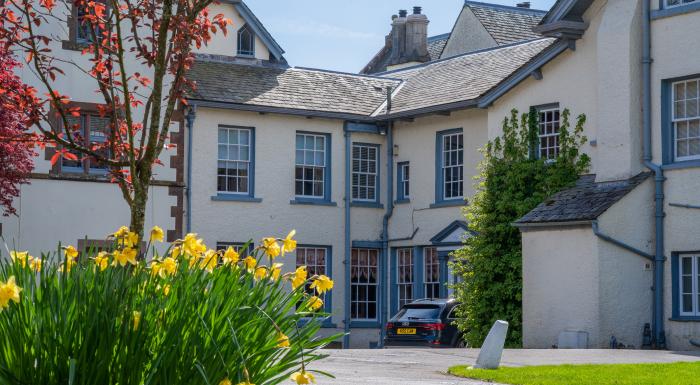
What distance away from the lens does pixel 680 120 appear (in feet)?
80.2

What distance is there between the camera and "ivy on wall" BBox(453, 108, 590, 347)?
88.4 ft

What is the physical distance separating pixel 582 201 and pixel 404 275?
33.8ft

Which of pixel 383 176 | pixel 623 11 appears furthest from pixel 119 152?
pixel 383 176

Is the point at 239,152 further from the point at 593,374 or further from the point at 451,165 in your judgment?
the point at 593,374

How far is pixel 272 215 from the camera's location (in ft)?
109

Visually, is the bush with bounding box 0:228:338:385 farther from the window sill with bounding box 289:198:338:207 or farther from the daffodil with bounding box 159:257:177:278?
the window sill with bounding box 289:198:338:207

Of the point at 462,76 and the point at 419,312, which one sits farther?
the point at 462,76

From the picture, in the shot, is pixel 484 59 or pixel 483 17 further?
pixel 483 17

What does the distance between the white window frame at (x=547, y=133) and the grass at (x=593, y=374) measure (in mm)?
10476

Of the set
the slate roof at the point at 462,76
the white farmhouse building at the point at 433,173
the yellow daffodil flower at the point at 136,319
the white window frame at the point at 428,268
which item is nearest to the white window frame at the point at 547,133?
the white farmhouse building at the point at 433,173

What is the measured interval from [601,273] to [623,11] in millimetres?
5244

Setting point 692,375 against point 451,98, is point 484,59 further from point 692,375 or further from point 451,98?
point 692,375

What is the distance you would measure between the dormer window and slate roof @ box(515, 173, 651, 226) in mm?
12409

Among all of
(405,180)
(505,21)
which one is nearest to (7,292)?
(405,180)
